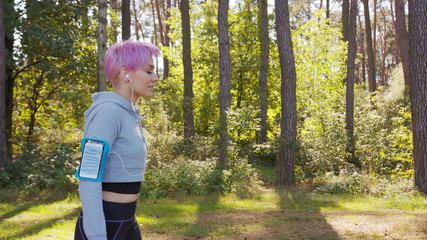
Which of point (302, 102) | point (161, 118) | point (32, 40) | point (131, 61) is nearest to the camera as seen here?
point (131, 61)

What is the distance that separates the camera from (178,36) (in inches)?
947

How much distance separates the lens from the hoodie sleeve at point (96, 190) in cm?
179

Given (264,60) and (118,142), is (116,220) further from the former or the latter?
(264,60)

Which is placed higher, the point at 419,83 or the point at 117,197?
the point at 419,83

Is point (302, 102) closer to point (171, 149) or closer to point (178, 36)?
point (178, 36)

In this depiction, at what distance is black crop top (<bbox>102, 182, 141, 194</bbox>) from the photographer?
6.31 ft

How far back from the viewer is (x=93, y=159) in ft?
5.93

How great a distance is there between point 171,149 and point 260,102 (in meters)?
6.58

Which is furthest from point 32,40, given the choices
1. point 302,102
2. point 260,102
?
point 302,102

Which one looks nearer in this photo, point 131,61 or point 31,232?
point 131,61

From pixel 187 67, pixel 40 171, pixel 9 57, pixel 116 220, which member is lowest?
pixel 40 171

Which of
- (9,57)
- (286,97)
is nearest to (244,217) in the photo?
(286,97)

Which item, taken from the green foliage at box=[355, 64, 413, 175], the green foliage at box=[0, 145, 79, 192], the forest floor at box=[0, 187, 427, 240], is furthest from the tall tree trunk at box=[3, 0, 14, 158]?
the green foliage at box=[355, 64, 413, 175]

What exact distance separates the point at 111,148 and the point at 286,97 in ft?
35.9
